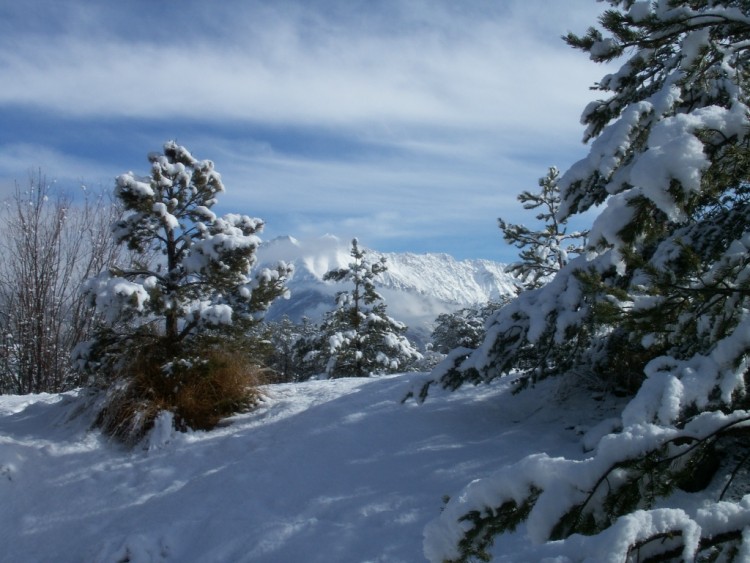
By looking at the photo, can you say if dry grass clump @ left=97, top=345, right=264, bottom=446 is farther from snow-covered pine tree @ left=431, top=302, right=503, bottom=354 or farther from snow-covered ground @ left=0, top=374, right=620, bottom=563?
snow-covered pine tree @ left=431, top=302, right=503, bottom=354

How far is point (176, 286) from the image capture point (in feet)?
24.6

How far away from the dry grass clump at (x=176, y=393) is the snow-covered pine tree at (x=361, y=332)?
918 centimetres

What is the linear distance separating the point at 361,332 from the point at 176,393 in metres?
11.2

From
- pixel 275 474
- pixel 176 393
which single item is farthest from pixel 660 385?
pixel 176 393

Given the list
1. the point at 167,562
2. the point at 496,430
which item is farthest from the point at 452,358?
the point at 167,562

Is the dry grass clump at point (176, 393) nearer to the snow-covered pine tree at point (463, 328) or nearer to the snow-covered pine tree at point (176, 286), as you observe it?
the snow-covered pine tree at point (176, 286)

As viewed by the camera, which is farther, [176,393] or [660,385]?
[176,393]

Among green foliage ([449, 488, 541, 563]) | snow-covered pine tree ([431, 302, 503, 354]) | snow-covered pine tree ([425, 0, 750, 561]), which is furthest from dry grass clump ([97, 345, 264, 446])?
snow-covered pine tree ([431, 302, 503, 354])

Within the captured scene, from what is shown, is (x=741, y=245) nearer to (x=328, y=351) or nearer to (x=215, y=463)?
(x=215, y=463)

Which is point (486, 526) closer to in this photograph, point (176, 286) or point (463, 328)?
point (176, 286)

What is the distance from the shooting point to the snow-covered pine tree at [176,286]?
266 inches

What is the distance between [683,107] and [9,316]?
14259 millimetres

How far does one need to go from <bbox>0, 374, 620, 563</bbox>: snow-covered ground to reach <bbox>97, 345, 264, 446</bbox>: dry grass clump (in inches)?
8.2

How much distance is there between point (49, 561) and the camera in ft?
15.6
